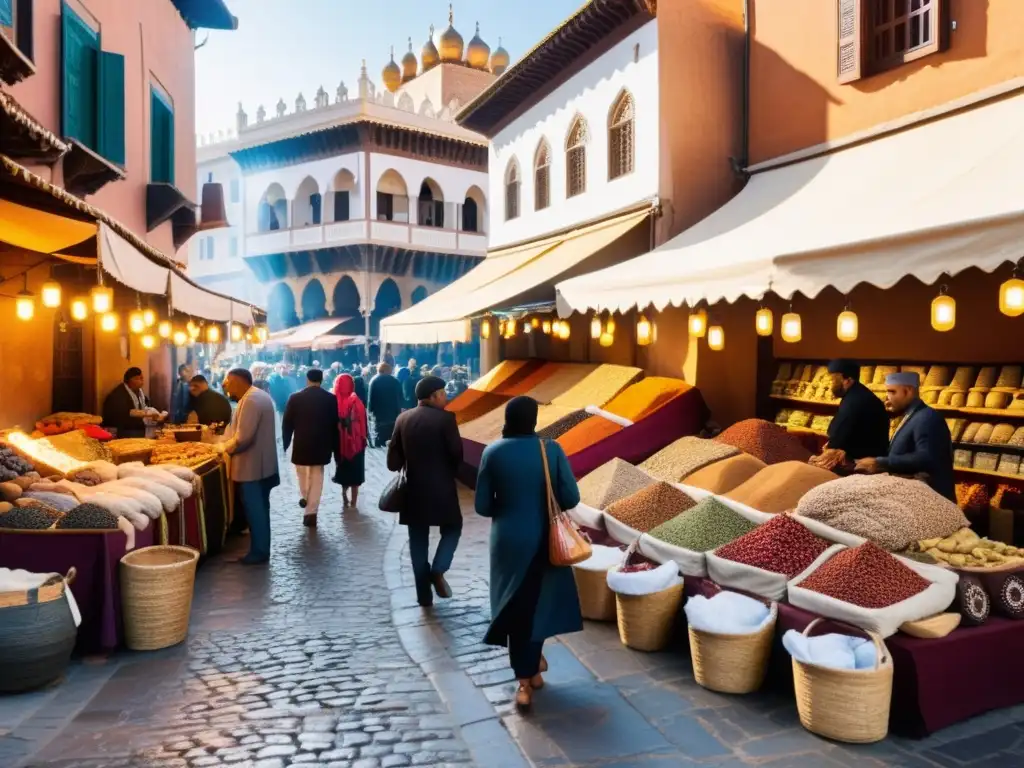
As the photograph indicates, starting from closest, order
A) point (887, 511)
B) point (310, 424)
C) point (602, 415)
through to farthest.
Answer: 1. point (887, 511)
2. point (310, 424)
3. point (602, 415)

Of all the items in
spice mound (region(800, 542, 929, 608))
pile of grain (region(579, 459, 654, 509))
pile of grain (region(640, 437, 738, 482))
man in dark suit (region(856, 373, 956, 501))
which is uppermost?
man in dark suit (region(856, 373, 956, 501))

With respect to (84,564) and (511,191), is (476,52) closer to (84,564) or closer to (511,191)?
(511,191)

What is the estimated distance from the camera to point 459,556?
25.0ft

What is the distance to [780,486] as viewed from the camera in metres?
5.73

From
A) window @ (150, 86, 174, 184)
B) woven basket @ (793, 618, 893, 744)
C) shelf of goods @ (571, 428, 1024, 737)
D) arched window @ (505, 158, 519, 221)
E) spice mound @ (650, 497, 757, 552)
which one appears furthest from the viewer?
arched window @ (505, 158, 519, 221)

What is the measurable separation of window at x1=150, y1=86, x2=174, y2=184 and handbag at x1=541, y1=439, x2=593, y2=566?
36.3ft

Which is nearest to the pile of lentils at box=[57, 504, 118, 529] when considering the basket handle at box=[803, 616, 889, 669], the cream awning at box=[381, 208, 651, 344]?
the basket handle at box=[803, 616, 889, 669]

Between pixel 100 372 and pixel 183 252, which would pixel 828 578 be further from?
pixel 183 252

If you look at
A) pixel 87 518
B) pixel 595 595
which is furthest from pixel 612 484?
pixel 87 518

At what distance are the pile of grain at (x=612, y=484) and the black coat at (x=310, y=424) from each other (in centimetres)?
313

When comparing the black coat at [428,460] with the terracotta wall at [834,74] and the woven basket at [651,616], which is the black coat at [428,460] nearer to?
the woven basket at [651,616]

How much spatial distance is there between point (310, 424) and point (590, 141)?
20.5 feet

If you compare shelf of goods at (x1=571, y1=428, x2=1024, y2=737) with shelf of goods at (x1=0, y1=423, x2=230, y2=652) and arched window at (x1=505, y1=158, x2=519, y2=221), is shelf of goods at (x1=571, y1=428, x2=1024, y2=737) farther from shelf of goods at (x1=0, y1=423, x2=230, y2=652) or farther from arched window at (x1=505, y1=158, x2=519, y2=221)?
arched window at (x1=505, y1=158, x2=519, y2=221)

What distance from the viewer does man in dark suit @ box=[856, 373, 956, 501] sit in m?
5.54
